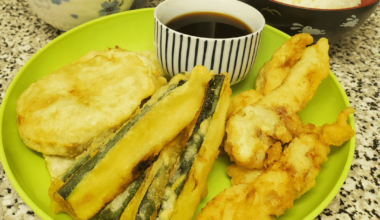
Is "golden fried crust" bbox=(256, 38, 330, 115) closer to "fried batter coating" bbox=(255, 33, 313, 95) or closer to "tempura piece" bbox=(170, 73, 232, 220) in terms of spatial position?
"fried batter coating" bbox=(255, 33, 313, 95)

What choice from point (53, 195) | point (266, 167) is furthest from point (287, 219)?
point (53, 195)

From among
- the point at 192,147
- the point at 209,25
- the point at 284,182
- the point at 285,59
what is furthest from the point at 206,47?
the point at 284,182

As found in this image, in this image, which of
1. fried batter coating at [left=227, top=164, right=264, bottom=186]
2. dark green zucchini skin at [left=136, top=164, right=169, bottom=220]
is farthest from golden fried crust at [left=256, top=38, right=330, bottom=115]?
dark green zucchini skin at [left=136, top=164, right=169, bottom=220]

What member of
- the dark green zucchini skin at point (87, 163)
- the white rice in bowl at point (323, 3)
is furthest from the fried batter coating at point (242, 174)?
the white rice in bowl at point (323, 3)

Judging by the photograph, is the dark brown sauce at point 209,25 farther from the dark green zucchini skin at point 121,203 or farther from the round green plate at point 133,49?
the dark green zucchini skin at point 121,203

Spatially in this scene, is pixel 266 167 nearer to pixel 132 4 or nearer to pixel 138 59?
pixel 138 59
